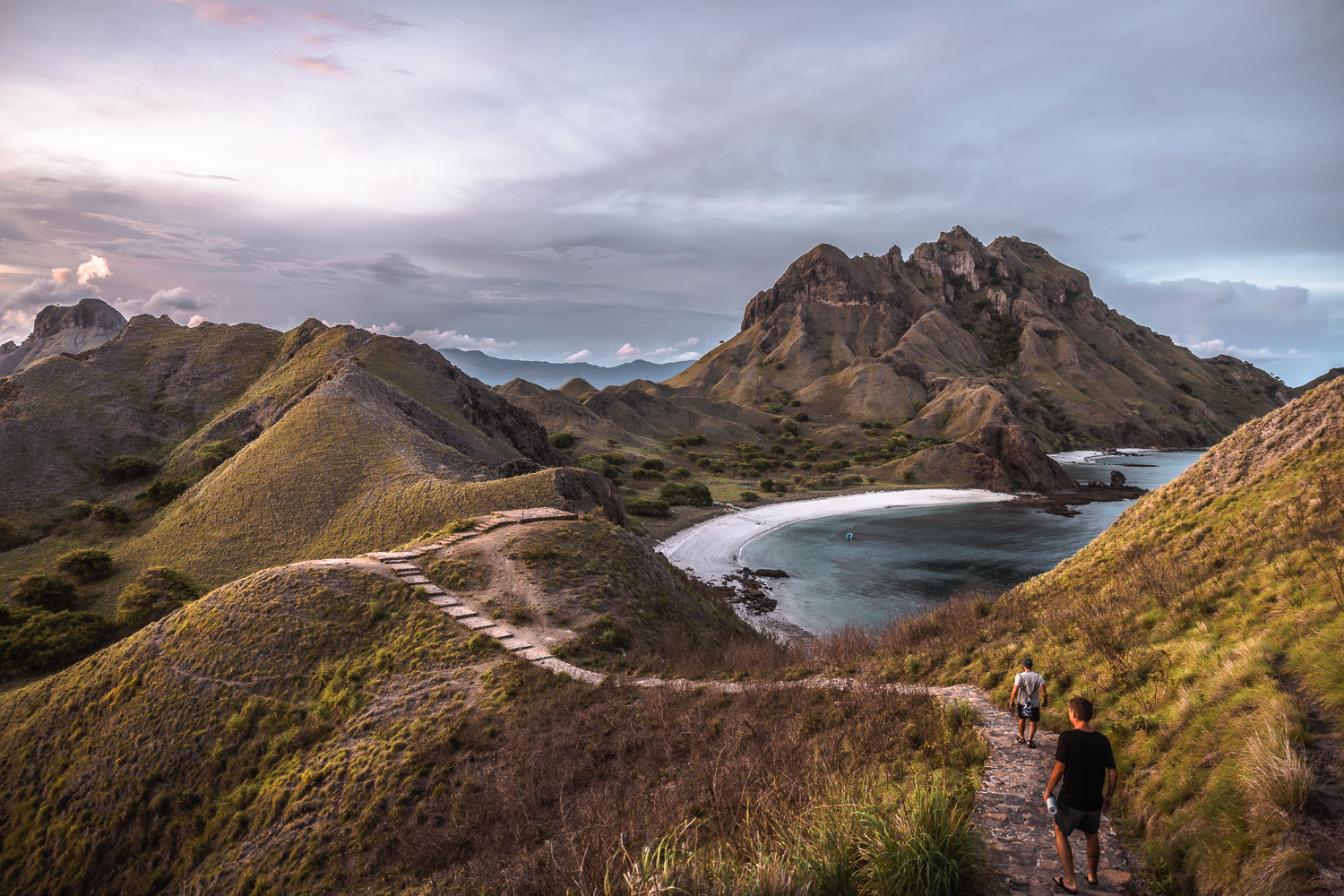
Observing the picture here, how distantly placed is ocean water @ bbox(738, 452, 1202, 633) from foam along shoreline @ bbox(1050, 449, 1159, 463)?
6931 centimetres

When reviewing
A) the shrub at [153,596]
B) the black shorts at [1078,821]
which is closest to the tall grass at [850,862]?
the black shorts at [1078,821]

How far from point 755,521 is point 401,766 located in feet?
200

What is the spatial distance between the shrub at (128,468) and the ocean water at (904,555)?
5965 cm

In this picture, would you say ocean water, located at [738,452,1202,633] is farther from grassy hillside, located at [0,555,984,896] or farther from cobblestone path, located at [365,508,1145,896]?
grassy hillside, located at [0,555,984,896]

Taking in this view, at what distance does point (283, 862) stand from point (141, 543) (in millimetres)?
37614

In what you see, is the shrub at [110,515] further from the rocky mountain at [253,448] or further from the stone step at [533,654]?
the stone step at [533,654]

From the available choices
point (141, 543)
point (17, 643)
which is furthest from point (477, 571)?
point (141, 543)

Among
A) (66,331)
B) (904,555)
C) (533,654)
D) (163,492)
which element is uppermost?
(66,331)

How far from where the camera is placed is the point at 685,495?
8012 cm

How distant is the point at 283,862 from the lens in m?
14.2

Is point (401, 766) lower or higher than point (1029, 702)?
lower

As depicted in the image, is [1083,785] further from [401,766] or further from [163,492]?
[163,492]

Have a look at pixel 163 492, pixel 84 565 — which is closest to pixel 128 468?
pixel 163 492

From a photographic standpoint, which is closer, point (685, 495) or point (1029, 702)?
point (1029, 702)
